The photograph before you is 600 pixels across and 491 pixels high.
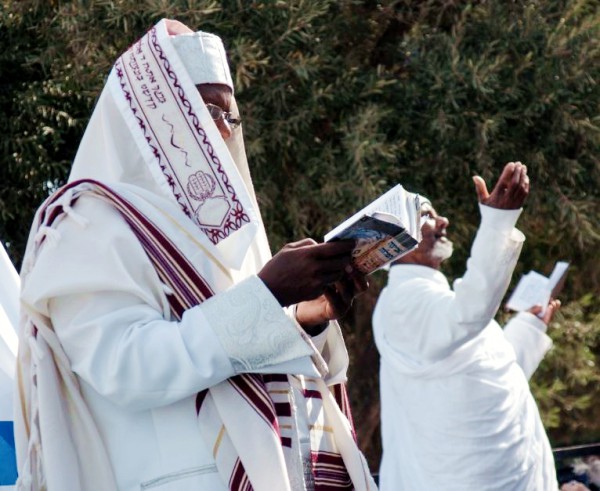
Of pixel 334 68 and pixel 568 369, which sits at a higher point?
pixel 334 68

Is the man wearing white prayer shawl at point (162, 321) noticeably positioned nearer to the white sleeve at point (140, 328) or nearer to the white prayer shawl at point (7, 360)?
the white sleeve at point (140, 328)

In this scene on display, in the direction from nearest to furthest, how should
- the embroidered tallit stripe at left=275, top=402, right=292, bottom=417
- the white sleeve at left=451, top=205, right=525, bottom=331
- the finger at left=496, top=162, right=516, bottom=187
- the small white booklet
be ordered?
the embroidered tallit stripe at left=275, top=402, right=292, bottom=417, the finger at left=496, top=162, right=516, bottom=187, the white sleeve at left=451, top=205, right=525, bottom=331, the small white booklet

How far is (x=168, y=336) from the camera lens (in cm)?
273

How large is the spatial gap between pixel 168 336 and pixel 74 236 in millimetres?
338

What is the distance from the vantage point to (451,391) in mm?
6805

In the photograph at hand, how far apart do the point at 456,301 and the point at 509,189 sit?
101cm

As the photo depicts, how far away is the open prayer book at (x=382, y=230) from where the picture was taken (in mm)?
2721

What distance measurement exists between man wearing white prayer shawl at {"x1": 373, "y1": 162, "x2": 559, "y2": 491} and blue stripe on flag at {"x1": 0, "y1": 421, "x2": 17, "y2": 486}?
322 centimetres

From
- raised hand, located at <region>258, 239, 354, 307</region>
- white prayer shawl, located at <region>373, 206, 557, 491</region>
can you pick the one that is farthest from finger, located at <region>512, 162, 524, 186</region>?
raised hand, located at <region>258, 239, 354, 307</region>

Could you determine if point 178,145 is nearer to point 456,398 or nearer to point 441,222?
point 456,398

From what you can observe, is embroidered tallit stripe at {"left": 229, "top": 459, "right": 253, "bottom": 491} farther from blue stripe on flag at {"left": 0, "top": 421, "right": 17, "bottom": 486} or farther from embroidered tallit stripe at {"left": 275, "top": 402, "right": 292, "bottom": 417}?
blue stripe on flag at {"left": 0, "top": 421, "right": 17, "bottom": 486}

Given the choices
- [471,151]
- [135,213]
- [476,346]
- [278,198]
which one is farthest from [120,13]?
[135,213]

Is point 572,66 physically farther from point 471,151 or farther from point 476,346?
point 476,346

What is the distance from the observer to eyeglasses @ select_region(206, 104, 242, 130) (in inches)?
123
